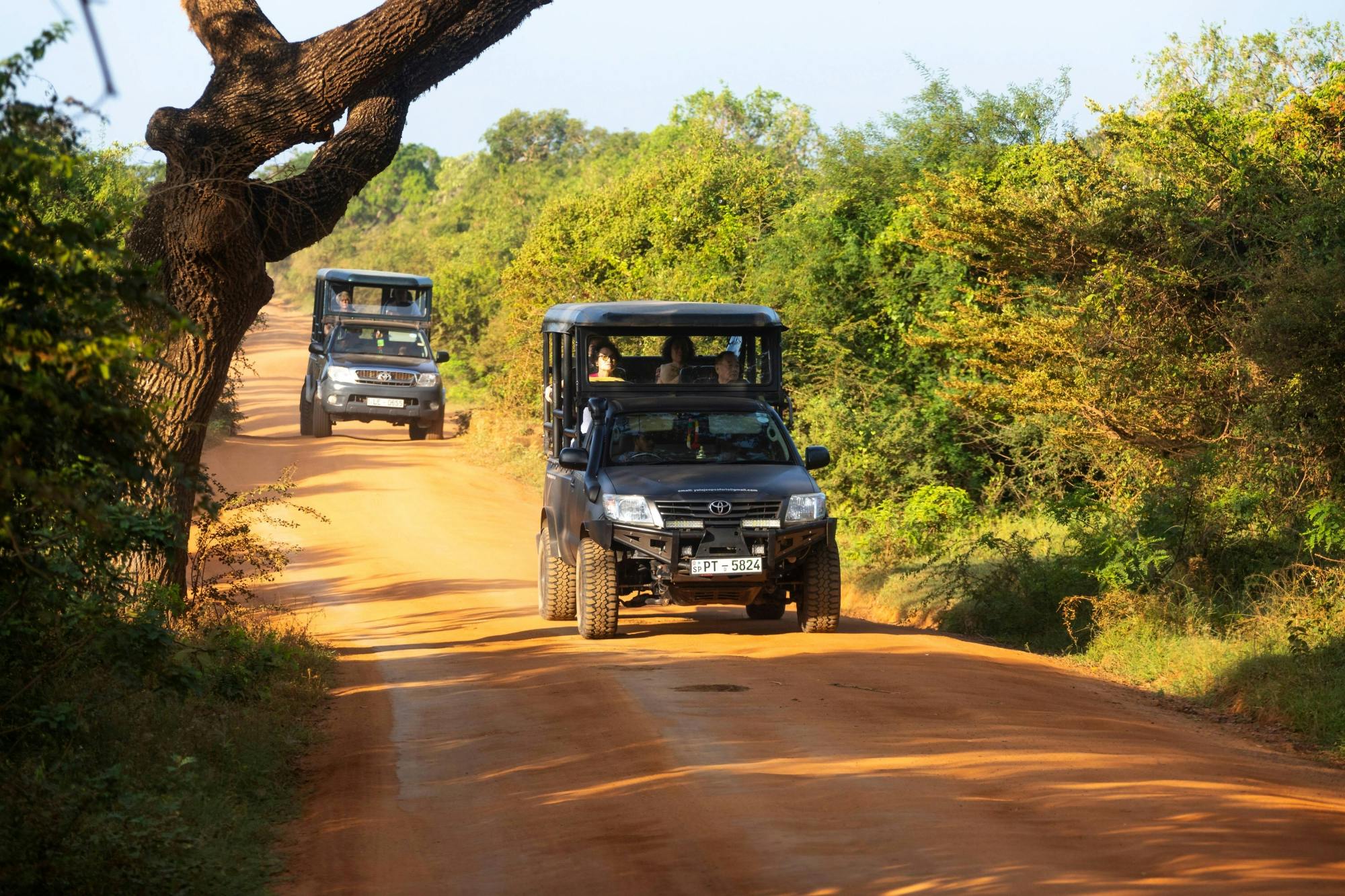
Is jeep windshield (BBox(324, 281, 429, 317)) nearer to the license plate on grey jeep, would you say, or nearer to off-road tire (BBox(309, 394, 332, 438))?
off-road tire (BBox(309, 394, 332, 438))

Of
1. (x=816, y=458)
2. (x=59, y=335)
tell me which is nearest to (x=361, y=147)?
(x=816, y=458)

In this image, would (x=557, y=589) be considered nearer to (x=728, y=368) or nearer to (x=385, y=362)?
(x=728, y=368)

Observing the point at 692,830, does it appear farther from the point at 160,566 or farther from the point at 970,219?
the point at 970,219

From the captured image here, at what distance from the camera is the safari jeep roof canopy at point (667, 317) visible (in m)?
13.8

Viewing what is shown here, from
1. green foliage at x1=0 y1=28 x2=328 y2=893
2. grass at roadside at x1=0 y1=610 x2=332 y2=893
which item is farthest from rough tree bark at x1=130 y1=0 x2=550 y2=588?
green foliage at x1=0 y1=28 x2=328 y2=893

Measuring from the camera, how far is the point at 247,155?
34.7 feet

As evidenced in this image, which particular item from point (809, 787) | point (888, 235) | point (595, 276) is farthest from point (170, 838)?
point (595, 276)

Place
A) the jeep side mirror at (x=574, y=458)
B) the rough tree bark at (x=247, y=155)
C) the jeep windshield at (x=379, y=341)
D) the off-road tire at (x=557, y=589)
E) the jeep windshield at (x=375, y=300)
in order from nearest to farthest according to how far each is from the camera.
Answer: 1. the rough tree bark at (x=247, y=155)
2. the jeep side mirror at (x=574, y=458)
3. the off-road tire at (x=557, y=589)
4. the jeep windshield at (x=379, y=341)
5. the jeep windshield at (x=375, y=300)

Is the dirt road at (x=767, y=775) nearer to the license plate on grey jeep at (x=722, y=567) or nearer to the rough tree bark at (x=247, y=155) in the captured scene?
the license plate on grey jeep at (x=722, y=567)

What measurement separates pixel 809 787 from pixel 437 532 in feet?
46.3

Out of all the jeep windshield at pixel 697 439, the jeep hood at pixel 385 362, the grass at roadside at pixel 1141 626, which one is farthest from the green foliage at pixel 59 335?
the jeep hood at pixel 385 362

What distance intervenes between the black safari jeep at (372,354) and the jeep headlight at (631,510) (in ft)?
56.6

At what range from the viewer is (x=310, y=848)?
6.71 meters

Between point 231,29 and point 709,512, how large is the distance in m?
4.97
